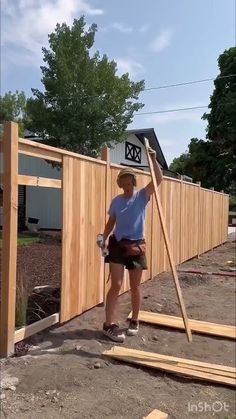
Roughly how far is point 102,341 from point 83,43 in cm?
1465

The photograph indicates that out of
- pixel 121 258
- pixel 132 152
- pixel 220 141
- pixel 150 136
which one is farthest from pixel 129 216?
pixel 220 141

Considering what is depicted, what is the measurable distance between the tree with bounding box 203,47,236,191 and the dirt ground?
26.3 m

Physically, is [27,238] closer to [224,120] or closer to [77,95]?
[77,95]

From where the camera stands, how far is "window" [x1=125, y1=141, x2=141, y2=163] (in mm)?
23978

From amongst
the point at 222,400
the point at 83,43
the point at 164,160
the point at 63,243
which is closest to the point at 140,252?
the point at 63,243

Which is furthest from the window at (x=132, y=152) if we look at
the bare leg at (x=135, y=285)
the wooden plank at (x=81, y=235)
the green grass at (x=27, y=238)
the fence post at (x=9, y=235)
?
the fence post at (x=9, y=235)

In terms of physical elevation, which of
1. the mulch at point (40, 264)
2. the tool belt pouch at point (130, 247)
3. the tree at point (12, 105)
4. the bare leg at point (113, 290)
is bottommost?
the mulch at point (40, 264)

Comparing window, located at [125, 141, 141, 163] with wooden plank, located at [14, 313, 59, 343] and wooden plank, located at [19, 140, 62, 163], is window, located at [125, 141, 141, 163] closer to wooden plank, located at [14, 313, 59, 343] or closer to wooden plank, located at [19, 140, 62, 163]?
wooden plank, located at [19, 140, 62, 163]

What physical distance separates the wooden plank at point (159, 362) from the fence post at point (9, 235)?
926 millimetres

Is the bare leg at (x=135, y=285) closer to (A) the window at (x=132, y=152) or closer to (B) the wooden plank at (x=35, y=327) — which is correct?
(B) the wooden plank at (x=35, y=327)

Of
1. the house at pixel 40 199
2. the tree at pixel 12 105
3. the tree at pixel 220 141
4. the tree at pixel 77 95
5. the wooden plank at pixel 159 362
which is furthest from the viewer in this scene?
the tree at pixel 12 105

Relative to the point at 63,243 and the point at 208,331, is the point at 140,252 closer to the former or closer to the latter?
the point at 63,243

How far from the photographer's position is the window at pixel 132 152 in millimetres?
23978

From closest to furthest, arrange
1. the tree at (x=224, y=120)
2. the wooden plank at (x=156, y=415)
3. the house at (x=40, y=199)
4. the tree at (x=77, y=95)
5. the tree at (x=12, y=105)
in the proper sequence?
the wooden plank at (x=156, y=415) < the tree at (x=77, y=95) < the house at (x=40, y=199) < the tree at (x=224, y=120) < the tree at (x=12, y=105)
